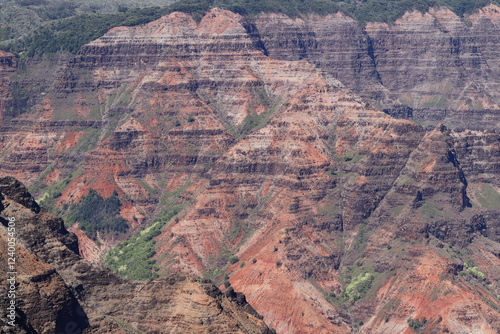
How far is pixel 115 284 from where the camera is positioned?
115 m

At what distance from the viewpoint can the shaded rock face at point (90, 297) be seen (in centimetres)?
10212

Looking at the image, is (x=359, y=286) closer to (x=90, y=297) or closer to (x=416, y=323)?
(x=416, y=323)

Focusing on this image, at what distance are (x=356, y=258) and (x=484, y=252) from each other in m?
16.6

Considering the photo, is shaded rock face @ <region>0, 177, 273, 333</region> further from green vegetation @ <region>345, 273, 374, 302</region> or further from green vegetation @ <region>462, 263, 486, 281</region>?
green vegetation @ <region>462, 263, 486, 281</region>

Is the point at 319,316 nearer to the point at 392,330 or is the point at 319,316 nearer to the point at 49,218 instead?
the point at 392,330

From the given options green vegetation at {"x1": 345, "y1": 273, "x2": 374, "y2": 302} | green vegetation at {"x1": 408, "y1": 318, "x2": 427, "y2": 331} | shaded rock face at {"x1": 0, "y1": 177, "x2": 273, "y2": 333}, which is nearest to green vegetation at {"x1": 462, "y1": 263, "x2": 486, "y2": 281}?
green vegetation at {"x1": 345, "y1": 273, "x2": 374, "y2": 302}

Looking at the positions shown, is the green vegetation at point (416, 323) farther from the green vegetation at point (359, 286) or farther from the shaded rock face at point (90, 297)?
the shaded rock face at point (90, 297)

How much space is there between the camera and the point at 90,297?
370ft

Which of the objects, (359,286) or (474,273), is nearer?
(359,286)

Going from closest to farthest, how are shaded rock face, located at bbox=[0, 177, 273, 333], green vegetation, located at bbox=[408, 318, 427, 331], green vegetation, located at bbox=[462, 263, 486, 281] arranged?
shaded rock face, located at bbox=[0, 177, 273, 333]
green vegetation, located at bbox=[408, 318, 427, 331]
green vegetation, located at bbox=[462, 263, 486, 281]

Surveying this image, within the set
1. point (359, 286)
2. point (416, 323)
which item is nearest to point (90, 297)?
point (416, 323)

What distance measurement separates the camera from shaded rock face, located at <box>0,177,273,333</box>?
335 ft

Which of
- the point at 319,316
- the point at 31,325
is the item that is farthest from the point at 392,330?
the point at 31,325

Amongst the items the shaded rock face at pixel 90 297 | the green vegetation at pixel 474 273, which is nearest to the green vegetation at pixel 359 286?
the green vegetation at pixel 474 273
